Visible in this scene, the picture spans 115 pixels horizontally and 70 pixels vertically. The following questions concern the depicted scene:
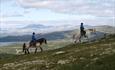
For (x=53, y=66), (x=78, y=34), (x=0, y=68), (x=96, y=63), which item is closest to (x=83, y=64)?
(x=96, y=63)

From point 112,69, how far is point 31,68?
61.6ft

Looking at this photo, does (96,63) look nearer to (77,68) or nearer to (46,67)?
(77,68)

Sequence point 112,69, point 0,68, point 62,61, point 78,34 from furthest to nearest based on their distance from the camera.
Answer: point 78,34 → point 0,68 → point 62,61 → point 112,69

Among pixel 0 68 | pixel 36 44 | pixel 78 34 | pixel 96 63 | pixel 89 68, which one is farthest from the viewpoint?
pixel 78 34

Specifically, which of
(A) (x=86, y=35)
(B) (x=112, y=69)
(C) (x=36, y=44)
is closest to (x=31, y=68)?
(B) (x=112, y=69)

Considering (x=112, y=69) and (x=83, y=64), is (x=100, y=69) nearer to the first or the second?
(x=112, y=69)

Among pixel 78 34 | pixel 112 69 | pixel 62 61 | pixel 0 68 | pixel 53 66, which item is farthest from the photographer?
pixel 78 34

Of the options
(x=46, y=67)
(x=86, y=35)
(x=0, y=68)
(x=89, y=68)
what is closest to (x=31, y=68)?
(x=46, y=67)

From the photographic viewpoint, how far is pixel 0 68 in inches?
2387

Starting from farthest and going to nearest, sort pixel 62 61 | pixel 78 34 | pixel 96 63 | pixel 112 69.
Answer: pixel 78 34 → pixel 62 61 → pixel 96 63 → pixel 112 69

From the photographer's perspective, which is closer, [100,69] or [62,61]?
[100,69]

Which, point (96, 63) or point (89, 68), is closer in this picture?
point (89, 68)

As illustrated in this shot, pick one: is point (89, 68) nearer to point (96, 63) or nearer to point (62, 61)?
point (96, 63)

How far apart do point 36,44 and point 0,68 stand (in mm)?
26020
